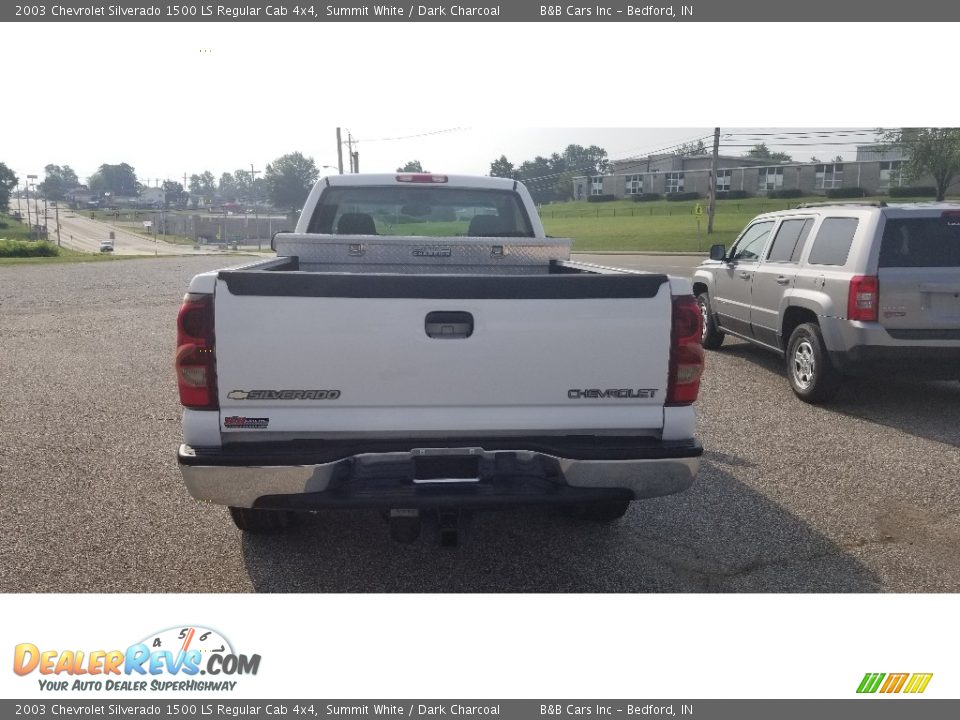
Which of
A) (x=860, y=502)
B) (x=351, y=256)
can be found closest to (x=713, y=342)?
(x=860, y=502)

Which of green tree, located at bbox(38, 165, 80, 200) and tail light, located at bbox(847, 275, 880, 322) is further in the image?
green tree, located at bbox(38, 165, 80, 200)

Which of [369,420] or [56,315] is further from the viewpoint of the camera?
[56,315]

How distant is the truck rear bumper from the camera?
10.4 feet

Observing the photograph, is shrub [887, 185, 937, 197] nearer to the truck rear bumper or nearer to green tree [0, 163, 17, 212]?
the truck rear bumper

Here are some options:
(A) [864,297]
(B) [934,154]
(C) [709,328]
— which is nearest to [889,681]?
(A) [864,297]

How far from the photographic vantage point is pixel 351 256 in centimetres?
495

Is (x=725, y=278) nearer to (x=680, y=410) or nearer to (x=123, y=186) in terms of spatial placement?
(x=680, y=410)

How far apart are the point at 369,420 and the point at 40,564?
2068mm

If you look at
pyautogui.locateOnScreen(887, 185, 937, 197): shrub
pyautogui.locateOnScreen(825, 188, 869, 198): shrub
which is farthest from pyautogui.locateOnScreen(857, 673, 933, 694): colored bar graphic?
pyautogui.locateOnScreen(825, 188, 869, 198): shrub

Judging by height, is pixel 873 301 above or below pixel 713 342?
above

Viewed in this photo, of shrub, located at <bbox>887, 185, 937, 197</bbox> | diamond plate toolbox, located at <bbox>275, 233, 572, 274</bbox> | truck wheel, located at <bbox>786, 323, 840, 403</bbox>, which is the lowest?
truck wheel, located at <bbox>786, 323, 840, 403</bbox>

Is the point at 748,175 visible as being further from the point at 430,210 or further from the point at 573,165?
the point at 430,210

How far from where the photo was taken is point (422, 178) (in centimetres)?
606

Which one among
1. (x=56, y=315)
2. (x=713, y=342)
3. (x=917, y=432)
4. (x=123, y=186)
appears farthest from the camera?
(x=123, y=186)
